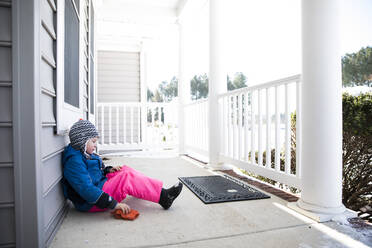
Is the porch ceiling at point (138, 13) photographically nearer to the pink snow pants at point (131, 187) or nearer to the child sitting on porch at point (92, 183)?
the child sitting on porch at point (92, 183)

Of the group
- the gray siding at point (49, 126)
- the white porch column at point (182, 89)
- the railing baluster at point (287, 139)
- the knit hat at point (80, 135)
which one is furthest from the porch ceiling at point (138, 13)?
the knit hat at point (80, 135)

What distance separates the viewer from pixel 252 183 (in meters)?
2.62

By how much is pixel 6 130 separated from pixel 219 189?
1.82m

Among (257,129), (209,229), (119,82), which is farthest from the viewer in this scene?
(119,82)

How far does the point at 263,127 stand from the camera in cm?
283

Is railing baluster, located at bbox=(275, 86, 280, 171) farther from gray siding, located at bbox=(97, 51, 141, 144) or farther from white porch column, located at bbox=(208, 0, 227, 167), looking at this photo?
gray siding, located at bbox=(97, 51, 141, 144)

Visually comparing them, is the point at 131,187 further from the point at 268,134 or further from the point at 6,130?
the point at 268,134

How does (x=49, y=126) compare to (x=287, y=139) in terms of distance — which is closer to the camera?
(x=49, y=126)

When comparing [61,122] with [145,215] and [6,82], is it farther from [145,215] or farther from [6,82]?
[145,215]

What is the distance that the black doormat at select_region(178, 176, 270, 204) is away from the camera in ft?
6.70

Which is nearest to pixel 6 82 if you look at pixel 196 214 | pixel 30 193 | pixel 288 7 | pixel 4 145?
pixel 4 145

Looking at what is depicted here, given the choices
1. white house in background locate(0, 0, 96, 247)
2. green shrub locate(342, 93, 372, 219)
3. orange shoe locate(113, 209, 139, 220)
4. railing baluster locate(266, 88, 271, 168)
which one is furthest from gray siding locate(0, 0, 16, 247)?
green shrub locate(342, 93, 372, 219)

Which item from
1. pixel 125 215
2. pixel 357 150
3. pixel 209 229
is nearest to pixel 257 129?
pixel 357 150

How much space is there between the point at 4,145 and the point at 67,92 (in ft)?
2.82
